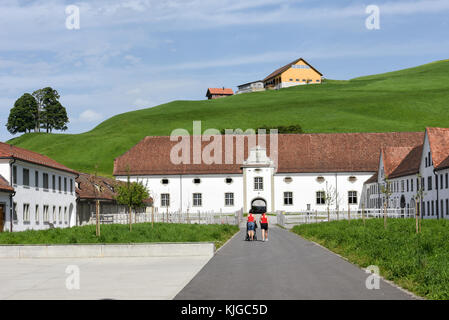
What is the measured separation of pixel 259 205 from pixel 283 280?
231ft

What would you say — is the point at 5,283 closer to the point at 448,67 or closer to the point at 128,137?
the point at 128,137

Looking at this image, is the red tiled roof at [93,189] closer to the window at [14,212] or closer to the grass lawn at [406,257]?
the window at [14,212]

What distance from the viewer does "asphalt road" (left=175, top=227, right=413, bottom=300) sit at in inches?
525

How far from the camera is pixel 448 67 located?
630 ft

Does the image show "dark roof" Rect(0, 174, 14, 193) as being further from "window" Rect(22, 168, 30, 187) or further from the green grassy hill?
the green grassy hill

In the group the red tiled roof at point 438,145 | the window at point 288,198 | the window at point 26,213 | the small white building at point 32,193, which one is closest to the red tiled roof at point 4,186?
the small white building at point 32,193

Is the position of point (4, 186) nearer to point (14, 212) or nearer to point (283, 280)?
point (14, 212)

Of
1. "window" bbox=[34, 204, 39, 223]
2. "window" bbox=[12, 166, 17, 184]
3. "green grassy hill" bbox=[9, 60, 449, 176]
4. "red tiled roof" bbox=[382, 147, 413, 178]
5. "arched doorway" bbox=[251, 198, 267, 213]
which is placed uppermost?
"green grassy hill" bbox=[9, 60, 449, 176]

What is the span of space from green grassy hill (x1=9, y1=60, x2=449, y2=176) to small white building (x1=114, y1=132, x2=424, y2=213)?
103ft

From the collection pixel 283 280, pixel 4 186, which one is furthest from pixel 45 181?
pixel 283 280

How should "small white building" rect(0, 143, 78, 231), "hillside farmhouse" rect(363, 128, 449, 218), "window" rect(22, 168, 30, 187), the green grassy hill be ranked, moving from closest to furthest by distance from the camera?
"small white building" rect(0, 143, 78, 231) < "window" rect(22, 168, 30, 187) < "hillside farmhouse" rect(363, 128, 449, 218) < the green grassy hill

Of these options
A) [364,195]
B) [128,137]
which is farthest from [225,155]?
[128,137]

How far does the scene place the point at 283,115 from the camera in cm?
14588

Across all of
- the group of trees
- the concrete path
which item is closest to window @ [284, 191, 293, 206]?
the concrete path
